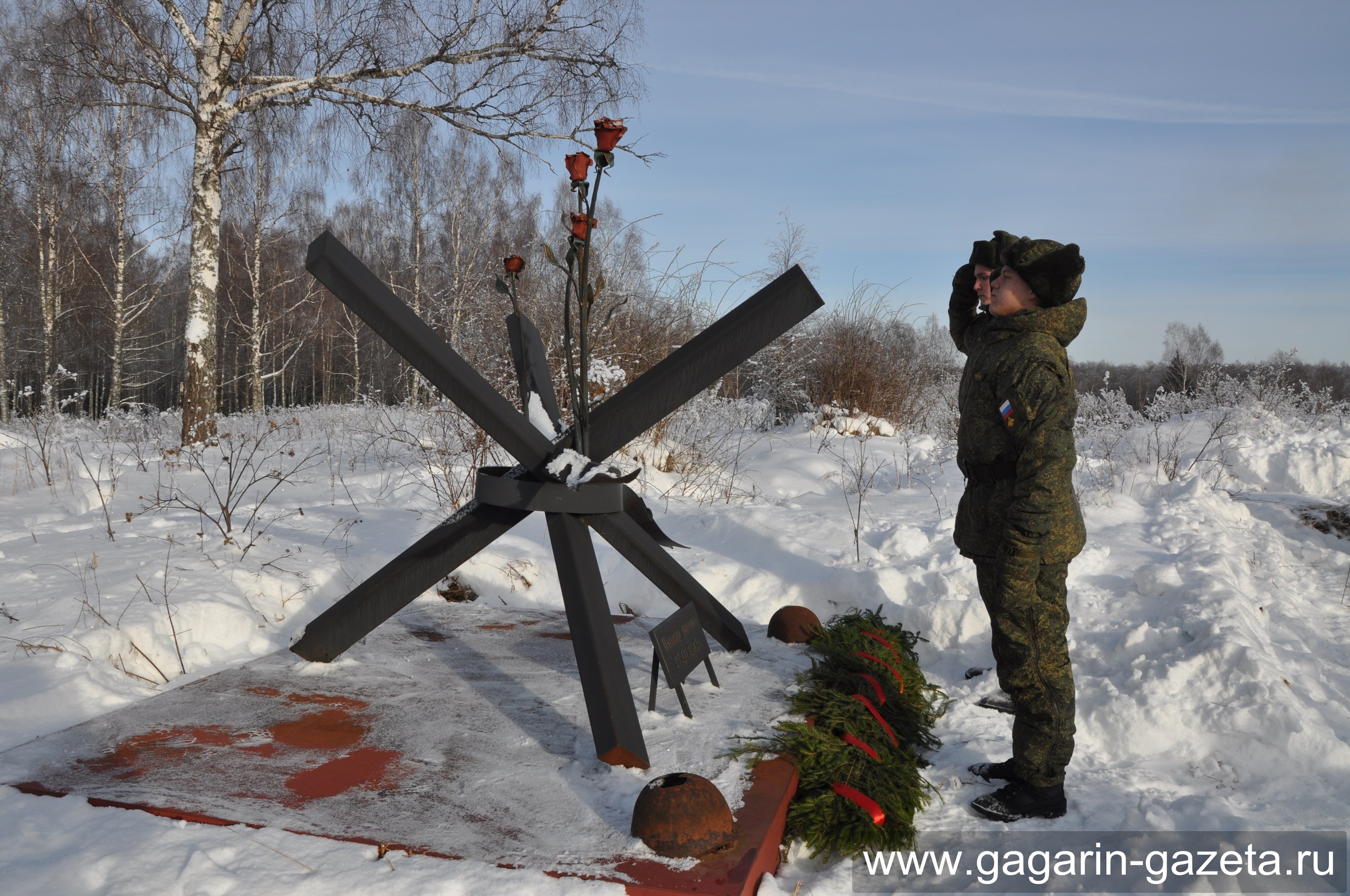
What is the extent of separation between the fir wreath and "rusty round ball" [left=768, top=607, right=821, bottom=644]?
68 mm

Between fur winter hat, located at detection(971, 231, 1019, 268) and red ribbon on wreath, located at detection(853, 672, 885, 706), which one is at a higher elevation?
fur winter hat, located at detection(971, 231, 1019, 268)

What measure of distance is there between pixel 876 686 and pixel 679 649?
751 mm

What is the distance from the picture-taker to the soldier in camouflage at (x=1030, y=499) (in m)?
2.34

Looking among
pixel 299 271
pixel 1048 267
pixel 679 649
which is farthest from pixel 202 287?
pixel 299 271

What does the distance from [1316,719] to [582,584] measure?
8.45 feet

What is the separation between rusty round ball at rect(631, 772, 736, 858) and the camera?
172cm

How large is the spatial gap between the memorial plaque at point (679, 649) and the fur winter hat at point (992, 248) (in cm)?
155

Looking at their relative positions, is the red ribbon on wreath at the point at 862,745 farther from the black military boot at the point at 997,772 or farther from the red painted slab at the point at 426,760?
the black military boot at the point at 997,772

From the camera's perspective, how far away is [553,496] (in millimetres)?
2426

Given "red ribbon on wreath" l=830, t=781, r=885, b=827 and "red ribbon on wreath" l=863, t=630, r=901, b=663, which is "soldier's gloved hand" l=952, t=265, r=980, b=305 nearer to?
"red ribbon on wreath" l=863, t=630, r=901, b=663

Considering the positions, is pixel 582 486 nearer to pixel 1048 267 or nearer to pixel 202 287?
pixel 1048 267

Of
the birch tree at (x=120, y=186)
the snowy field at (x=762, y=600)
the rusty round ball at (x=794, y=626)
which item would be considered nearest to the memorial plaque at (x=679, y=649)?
the snowy field at (x=762, y=600)

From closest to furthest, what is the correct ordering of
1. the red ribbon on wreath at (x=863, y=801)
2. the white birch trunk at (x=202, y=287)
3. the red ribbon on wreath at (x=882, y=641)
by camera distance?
the red ribbon on wreath at (x=863, y=801)
the red ribbon on wreath at (x=882, y=641)
the white birch trunk at (x=202, y=287)

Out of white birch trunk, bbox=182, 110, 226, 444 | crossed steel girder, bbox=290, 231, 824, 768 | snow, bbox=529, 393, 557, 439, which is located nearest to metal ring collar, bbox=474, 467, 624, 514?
crossed steel girder, bbox=290, 231, 824, 768
